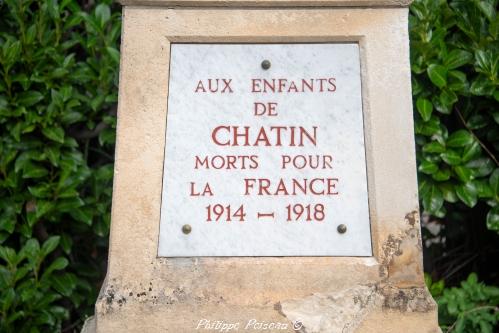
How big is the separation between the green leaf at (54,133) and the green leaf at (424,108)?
1.54 metres

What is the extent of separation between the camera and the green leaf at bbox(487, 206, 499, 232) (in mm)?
2840

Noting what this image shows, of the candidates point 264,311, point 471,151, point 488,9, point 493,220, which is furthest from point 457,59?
Answer: point 264,311

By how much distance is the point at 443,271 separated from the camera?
3.42m

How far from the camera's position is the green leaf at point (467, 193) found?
280 centimetres

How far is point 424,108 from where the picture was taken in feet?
9.30

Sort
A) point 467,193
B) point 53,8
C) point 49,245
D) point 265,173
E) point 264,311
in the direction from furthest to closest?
1. point 53,8
2. point 49,245
3. point 467,193
4. point 265,173
5. point 264,311

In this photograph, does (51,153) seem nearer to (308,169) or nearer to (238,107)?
(238,107)

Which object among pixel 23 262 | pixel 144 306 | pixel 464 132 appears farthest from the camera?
pixel 23 262

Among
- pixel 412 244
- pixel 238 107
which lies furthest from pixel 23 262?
pixel 412 244

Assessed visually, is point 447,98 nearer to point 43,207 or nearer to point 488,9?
point 488,9

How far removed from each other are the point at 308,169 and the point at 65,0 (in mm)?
1484

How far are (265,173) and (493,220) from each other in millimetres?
1136

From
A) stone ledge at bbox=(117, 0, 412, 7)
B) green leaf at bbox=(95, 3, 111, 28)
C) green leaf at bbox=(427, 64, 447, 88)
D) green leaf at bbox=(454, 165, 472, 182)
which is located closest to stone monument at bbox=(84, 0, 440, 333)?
stone ledge at bbox=(117, 0, 412, 7)

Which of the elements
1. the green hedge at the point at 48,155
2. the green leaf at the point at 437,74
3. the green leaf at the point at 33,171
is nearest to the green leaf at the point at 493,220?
the green leaf at the point at 437,74
